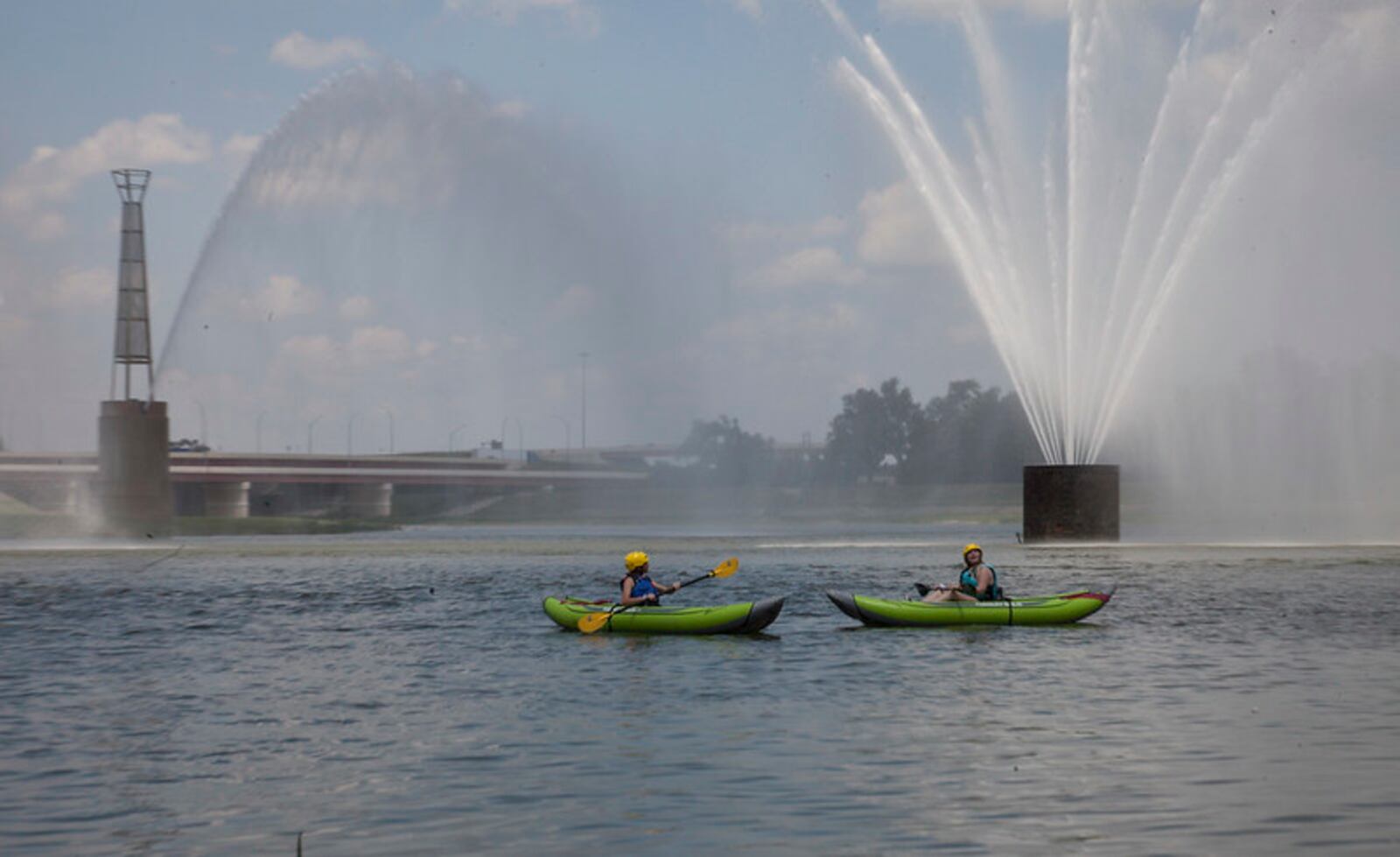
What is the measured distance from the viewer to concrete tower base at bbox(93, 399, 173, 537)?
89938 mm

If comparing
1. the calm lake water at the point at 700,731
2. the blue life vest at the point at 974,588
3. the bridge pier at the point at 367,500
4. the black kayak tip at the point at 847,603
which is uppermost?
the bridge pier at the point at 367,500

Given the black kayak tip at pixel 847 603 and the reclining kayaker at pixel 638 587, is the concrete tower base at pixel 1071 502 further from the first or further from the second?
the reclining kayaker at pixel 638 587

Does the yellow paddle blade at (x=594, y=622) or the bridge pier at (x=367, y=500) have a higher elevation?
the bridge pier at (x=367, y=500)

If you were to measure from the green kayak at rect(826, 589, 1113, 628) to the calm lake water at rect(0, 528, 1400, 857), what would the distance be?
1.30ft

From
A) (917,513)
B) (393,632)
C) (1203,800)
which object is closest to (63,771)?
(1203,800)

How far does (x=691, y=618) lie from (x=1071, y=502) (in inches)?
1159

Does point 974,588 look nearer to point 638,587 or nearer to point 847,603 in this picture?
point 847,603

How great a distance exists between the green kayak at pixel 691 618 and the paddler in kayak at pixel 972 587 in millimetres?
3749

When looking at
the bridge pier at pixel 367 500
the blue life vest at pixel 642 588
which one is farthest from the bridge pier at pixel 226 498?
the blue life vest at pixel 642 588

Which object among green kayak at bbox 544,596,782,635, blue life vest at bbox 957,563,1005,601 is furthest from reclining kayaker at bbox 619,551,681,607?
blue life vest at bbox 957,563,1005,601

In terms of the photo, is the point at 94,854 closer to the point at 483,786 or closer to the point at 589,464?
the point at 483,786

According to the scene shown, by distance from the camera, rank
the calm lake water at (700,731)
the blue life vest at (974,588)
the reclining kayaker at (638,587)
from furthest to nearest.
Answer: the blue life vest at (974,588)
the reclining kayaker at (638,587)
the calm lake water at (700,731)

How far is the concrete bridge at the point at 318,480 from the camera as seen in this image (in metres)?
135

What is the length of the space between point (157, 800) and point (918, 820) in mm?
8468
